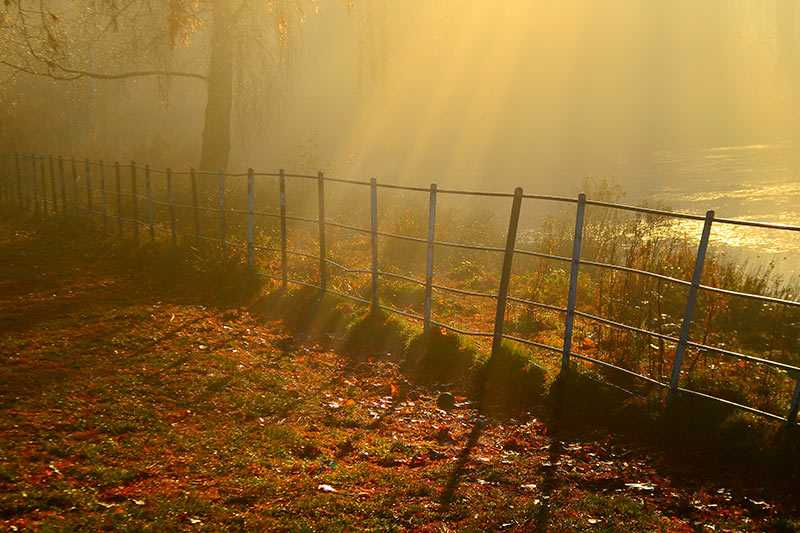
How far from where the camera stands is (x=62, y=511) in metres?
4.11

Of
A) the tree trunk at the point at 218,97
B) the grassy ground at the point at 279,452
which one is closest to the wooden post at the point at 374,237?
the grassy ground at the point at 279,452

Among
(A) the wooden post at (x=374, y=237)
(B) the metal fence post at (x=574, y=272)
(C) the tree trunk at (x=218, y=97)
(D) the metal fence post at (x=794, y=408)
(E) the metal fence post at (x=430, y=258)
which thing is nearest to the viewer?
(D) the metal fence post at (x=794, y=408)

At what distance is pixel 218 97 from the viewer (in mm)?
17266

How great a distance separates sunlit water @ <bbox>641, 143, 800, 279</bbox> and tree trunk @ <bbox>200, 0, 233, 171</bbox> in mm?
A: 13025

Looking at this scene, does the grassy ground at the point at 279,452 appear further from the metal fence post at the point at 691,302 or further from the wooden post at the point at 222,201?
the wooden post at the point at 222,201

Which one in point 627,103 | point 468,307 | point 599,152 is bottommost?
point 468,307

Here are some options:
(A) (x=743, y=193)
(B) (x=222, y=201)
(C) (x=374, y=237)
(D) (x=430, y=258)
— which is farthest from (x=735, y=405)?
(A) (x=743, y=193)

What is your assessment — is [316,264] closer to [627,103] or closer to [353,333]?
[353,333]

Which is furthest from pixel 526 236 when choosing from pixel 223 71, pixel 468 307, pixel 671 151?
pixel 671 151

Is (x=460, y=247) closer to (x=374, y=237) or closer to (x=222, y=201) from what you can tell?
(x=374, y=237)

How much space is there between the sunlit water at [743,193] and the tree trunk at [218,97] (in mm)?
13025

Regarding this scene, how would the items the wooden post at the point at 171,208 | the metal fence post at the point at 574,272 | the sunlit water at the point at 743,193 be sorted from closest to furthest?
the metal fence post at the point at 574,272 → the wooden post at the point at 171,208 → the sunlit water at the point at 743,193

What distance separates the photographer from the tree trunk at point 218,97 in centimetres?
1655

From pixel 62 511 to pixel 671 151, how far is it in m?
41.3
